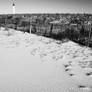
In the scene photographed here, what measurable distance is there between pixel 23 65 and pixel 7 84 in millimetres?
1085

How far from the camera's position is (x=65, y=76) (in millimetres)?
3125

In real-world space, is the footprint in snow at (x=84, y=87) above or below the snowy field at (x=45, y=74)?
below

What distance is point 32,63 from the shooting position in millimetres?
3902

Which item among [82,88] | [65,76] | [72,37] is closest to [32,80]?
[65,76]

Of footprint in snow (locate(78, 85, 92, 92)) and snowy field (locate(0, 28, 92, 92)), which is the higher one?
snowy field (locate(0, 28, 92, 92))

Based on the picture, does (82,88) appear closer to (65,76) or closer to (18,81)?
(65,76)

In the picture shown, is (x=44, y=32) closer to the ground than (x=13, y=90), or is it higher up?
→ higher up

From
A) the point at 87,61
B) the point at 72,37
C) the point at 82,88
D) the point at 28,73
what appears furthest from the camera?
the point at 72,37

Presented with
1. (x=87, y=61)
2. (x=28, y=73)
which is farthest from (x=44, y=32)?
(x=28, y=73)

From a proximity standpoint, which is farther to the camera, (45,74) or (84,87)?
(45,74)

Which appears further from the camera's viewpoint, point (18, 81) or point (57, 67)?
point (57, 67)

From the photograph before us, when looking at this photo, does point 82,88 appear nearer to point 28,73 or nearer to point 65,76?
point 65,76

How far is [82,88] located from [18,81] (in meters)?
1.41

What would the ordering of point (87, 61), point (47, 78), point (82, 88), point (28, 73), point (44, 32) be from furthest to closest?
point (44, 32) → point (87, 61) → point (28, 73) → point (47, 78) → point (82, 88)
